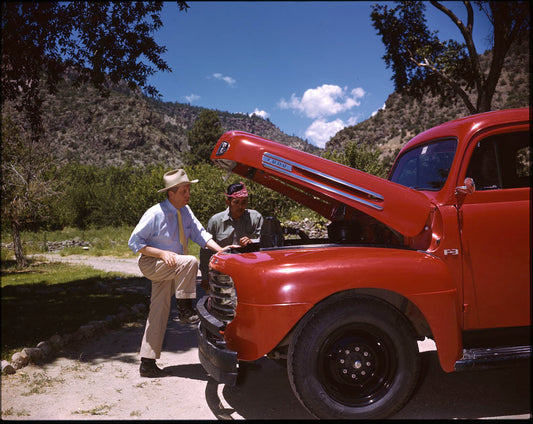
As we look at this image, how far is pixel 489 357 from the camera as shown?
299 centimetres

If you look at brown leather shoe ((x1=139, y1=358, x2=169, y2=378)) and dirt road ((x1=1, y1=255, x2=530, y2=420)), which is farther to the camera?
brown leather shoe ((x1=139, y1=358, x2=169, y2=378))

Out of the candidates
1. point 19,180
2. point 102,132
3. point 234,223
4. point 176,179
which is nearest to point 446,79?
point 234,223

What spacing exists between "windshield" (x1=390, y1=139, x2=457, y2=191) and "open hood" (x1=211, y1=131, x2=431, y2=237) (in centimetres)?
41

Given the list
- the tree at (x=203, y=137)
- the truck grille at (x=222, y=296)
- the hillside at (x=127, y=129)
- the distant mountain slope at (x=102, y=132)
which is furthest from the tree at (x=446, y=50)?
the distant mountain slope at (x=102, y=132)

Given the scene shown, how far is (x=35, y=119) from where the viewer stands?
1039cm

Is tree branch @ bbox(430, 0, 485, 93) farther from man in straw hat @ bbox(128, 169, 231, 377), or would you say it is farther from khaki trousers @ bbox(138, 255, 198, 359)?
khaki trousers @ bbox(138, 255, 198, 359)

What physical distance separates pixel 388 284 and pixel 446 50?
12977mm

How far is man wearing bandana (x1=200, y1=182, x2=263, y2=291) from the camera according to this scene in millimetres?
5383

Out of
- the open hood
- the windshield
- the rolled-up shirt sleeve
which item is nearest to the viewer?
the open hood

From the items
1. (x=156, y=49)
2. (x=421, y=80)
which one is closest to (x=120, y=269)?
(x=156, y=49)

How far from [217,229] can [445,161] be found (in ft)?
10.2

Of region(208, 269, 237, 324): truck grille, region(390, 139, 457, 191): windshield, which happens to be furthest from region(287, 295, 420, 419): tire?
region(390, 139, 457, 191): windshield

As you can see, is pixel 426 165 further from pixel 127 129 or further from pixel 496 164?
A: pixel 127 129

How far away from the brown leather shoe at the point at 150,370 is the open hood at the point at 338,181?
7.56ft
